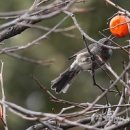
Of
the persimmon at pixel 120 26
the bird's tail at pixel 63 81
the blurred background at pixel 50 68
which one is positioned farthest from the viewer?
the blurred background at pixel 50 68

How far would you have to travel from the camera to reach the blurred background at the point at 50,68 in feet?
44.3

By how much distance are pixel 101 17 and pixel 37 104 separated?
7.66 feet

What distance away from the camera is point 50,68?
13648 millimetres

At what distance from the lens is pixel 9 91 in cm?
1398

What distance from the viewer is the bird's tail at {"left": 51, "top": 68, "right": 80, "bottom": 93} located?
6.11m

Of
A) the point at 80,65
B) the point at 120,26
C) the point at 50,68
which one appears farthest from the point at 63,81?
the point at 50,68

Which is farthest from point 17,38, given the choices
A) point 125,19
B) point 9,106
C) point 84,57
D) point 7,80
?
point 9,106

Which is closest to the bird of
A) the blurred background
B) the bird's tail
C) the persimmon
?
the bird's tail

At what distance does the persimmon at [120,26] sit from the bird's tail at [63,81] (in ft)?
3.78

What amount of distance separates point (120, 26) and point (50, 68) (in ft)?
28.7

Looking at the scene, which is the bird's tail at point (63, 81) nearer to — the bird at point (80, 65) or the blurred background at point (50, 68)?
Answer: the bird at point (80, 65)

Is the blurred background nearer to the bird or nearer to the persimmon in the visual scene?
the bird

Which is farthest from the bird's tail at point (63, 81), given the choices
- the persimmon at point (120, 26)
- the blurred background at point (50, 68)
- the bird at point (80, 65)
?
the blurred background at point (50, 68)

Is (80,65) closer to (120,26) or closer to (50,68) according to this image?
(120,26)
